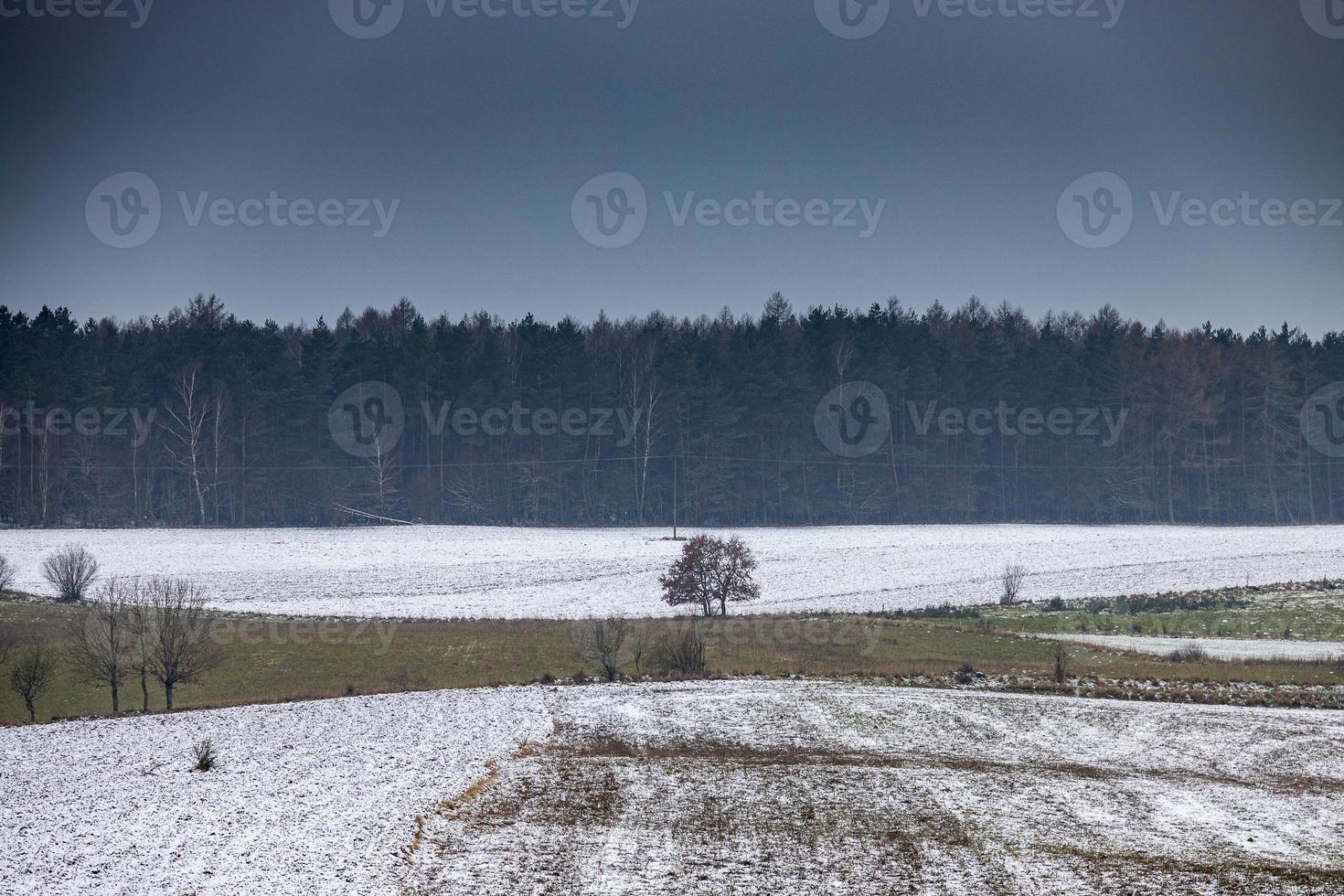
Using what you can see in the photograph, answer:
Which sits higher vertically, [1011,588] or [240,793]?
[240,793]

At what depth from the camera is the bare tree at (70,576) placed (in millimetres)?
50656

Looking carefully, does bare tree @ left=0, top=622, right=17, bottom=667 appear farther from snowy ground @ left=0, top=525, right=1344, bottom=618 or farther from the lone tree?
the lone tree

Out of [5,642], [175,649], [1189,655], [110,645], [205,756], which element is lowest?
[1189,655]

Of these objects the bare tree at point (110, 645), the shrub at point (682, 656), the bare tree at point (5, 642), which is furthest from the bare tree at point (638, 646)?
the bare tree at point (5, 642)

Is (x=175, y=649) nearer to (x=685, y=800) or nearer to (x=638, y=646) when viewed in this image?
(x=638, y=646)

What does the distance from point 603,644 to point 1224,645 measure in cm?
2287

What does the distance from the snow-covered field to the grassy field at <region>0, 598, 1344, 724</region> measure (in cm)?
573

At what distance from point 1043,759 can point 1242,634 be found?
25.9 metres

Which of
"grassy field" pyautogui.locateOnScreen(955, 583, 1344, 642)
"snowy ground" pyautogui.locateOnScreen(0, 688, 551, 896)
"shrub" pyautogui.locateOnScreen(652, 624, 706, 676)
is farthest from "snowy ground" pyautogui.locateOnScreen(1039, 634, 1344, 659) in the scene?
"snowy ground" pyautogui.locateOnScreen(0, 688, 551, 896)

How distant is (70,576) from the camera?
50844mm

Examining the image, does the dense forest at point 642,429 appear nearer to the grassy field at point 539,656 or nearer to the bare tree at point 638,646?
the grassy field at point 539,656

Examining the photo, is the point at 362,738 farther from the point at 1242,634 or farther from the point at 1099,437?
the point at 1099,437

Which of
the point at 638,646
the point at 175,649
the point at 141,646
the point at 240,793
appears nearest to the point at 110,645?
the point at 141,646

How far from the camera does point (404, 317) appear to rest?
11431 centimetres
